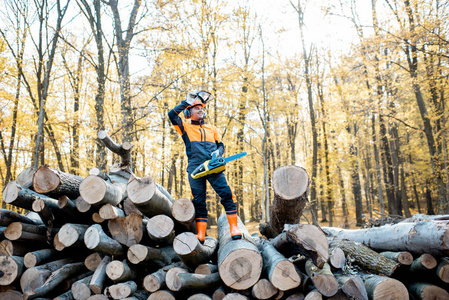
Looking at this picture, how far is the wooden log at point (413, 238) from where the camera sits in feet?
8.18

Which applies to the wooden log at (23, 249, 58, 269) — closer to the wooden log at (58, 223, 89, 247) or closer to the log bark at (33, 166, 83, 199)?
the wooden log at (58, 223, 89, 247)

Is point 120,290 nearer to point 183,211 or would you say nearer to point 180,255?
point 180,255

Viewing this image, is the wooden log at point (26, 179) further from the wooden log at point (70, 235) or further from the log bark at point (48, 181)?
the wooden log at point (70, 235)

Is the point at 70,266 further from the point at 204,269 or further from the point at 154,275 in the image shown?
the point at 204,269

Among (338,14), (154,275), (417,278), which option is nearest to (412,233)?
(417,278)

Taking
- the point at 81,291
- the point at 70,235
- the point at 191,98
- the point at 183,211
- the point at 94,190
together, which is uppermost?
the point at 191,98

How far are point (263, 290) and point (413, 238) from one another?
1.69 m

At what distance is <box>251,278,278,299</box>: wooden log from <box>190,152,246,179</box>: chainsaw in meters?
1.39

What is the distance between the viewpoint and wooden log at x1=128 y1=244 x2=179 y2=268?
2.89 metres

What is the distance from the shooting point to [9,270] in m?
2.96

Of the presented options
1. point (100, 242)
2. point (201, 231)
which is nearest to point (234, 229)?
point (201, 231)

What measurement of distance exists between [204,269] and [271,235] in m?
1.74

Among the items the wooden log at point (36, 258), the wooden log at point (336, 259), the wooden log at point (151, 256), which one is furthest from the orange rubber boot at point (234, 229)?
the wooden log at point (36, 258)

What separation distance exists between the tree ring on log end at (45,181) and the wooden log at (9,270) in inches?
33.0
